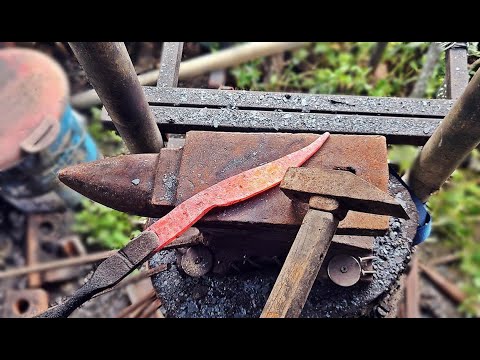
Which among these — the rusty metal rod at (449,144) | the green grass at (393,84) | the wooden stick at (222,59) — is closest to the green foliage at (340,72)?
the green grass at (393,84)

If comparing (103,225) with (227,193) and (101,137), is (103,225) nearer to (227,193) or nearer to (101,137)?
(101,137)

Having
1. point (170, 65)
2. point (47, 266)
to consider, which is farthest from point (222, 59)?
point (47, 266)

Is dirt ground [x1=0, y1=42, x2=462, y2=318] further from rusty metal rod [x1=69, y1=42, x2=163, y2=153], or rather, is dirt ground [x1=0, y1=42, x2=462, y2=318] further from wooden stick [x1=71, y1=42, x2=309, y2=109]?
rusty metal rod [x1=69, y1=42, x2=163, y2=153]

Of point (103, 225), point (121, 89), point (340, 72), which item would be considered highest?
point (121, 89)

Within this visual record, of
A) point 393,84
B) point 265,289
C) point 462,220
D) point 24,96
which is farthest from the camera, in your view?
point 393,84

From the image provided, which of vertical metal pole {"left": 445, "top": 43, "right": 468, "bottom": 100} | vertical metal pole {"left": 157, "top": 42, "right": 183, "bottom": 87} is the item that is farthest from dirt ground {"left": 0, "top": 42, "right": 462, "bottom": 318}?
vertical metal pole {"left": 445, "top": 43, "right": 468, "bottom": 100}

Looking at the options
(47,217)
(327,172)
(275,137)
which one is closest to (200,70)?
(47,217)

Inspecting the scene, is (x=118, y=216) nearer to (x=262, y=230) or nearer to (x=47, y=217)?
(x=47, y=217)

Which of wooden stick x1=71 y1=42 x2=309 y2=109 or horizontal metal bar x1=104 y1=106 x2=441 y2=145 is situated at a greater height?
horizontal metal bar x1=104 y1=106 x2=441 y2=145
